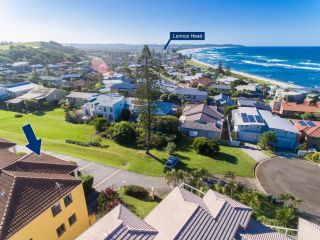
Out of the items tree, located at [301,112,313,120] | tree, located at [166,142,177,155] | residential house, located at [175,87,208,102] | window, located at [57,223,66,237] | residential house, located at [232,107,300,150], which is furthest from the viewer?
residential house, located at [175,87,208,102]

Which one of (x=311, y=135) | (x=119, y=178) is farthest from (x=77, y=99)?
(x=311, y=135)

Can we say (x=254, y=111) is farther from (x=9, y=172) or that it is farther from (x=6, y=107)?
(x=6, y=107)

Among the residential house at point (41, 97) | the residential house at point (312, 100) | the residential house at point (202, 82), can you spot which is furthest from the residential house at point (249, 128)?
the residential house at point (41, 97)

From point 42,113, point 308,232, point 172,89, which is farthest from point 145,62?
point 172,89

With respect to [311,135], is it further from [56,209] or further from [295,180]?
[56,209]

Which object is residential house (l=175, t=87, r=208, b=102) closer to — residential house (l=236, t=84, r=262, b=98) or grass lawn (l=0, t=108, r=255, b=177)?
residential house (l=236, t=84, r=262, b=98)

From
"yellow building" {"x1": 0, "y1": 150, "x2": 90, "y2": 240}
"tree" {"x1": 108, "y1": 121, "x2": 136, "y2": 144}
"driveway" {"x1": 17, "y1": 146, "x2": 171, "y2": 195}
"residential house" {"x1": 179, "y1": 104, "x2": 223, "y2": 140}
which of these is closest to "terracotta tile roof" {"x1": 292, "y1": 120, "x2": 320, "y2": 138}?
"residential house" {"x1": 179, "y1": 104, "x2": 223, "y2": 140}
